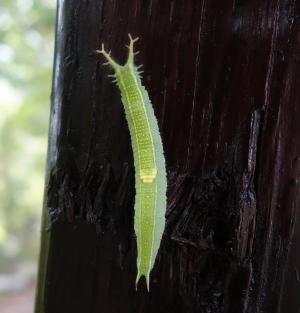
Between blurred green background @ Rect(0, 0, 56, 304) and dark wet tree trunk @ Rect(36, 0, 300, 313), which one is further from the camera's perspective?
blurred green background @ Rect(0, 0, 56, 304)

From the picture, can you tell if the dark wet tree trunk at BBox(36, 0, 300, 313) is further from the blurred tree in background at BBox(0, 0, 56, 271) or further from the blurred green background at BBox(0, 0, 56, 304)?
the blurred green background at BBox(0, 0, 56, 304)

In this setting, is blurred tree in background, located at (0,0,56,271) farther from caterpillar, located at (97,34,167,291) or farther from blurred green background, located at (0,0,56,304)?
caterpillar, located at (97,34,167,291)

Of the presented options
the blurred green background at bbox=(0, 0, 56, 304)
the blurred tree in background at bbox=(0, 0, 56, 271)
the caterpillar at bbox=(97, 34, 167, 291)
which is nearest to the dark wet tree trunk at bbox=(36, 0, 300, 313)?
the caterpillar at bbox=(97, 34, 167, 291)

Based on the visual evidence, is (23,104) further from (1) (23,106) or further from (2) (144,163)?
(2) (144,163)

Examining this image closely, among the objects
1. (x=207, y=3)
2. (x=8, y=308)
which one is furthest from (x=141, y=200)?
(x=8, y=308)

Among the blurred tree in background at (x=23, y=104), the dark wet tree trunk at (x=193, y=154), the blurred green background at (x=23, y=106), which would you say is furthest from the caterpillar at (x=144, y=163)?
the blurred green background at (x=23, y=106)

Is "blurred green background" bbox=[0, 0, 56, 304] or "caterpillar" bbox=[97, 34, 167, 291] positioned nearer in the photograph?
"caterpillar" bbox=[97, 34, 167, 291]

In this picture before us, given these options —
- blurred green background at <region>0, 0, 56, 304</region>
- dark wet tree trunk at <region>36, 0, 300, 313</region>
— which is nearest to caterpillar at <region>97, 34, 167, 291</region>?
dark wet tree trunk at <region>36, 0, 300, 313</region>

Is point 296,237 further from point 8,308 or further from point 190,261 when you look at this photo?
point 8,308

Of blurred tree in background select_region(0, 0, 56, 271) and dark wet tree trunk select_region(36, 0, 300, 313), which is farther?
blurred tree in background select_region(0, 0, 56, 271)

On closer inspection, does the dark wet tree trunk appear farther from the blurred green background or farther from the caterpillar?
the blurred green background
